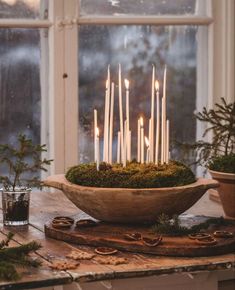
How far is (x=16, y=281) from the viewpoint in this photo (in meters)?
1.16

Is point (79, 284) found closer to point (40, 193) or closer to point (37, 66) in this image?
point (40, 193)

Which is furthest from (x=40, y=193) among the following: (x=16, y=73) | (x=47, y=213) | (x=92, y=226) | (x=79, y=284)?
(x=79, y=284)

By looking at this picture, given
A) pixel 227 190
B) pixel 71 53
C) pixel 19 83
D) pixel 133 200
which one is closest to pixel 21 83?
pixel 19 83

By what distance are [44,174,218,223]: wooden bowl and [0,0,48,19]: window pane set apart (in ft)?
3.47

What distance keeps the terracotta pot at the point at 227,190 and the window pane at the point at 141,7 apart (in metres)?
0.97

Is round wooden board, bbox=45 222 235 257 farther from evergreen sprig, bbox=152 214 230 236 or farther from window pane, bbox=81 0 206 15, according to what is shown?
window pane, bbox=81 0 206 15

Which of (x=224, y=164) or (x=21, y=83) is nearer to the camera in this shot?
(x=224, y=164)

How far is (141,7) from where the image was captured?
251 centimetres

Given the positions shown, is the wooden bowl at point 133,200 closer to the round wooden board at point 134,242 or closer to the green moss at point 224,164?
the round wooden board at point 134,242

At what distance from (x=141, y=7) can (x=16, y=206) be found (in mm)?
1144

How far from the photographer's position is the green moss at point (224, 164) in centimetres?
174

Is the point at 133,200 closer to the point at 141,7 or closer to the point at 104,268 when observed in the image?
the point at 104,268

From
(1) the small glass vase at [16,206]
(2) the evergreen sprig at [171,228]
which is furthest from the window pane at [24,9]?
(2) the evergreen sprig at [171,228]

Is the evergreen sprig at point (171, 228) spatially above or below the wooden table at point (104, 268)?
above
